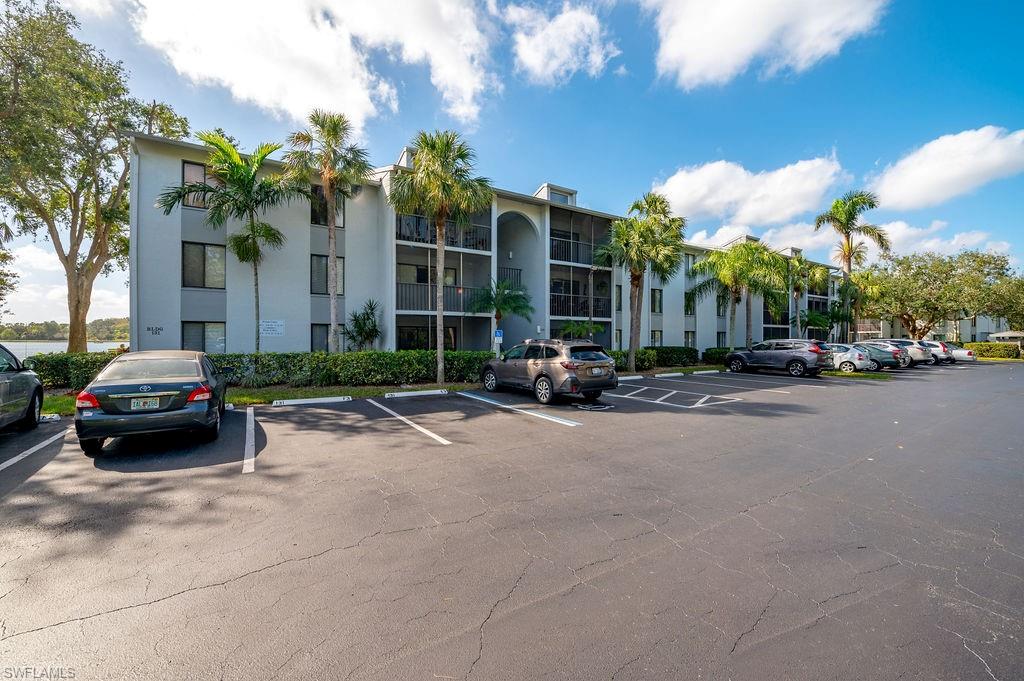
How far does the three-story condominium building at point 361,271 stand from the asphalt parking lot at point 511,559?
9.31 m

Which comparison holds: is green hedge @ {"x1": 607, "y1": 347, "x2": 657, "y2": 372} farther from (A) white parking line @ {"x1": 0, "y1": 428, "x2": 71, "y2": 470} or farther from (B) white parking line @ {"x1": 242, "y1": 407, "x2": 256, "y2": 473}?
(A) white parking line @ {"x1": 0, "y1": 428, "x2": 71, "y2": 470}

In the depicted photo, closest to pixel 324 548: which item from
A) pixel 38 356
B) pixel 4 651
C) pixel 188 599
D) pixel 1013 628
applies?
pixel 188 599

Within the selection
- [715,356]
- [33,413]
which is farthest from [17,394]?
[715,356]

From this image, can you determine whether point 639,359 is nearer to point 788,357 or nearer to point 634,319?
point 634,319

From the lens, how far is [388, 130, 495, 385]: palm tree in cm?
1466

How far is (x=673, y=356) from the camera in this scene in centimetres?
2594

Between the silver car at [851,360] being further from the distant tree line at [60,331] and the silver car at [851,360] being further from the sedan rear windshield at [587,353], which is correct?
the distant tree line at [60,331]

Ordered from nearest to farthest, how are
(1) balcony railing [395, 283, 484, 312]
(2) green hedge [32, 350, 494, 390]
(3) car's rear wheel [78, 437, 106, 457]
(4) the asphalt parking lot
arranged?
(4) the asphalt parking lot
(3) car's rear wheel [78, 437, 106, 457]
(2) green hedge [32, 350, 494, 390]
(1) balcony railing [395, 283, 484, 312]

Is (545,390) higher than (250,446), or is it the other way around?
(545,390)

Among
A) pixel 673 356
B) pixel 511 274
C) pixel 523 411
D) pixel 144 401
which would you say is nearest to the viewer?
pixel 144 401

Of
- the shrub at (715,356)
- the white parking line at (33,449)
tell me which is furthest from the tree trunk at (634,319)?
the white parking line at (33,449)

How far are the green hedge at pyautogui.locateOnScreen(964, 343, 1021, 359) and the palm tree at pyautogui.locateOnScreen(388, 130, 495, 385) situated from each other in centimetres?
5065

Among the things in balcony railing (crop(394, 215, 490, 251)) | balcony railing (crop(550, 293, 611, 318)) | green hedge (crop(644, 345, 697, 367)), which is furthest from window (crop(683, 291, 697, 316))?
balcony railing (crop(394, 215, 490, 251))

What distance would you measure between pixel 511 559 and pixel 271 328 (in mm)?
16355
